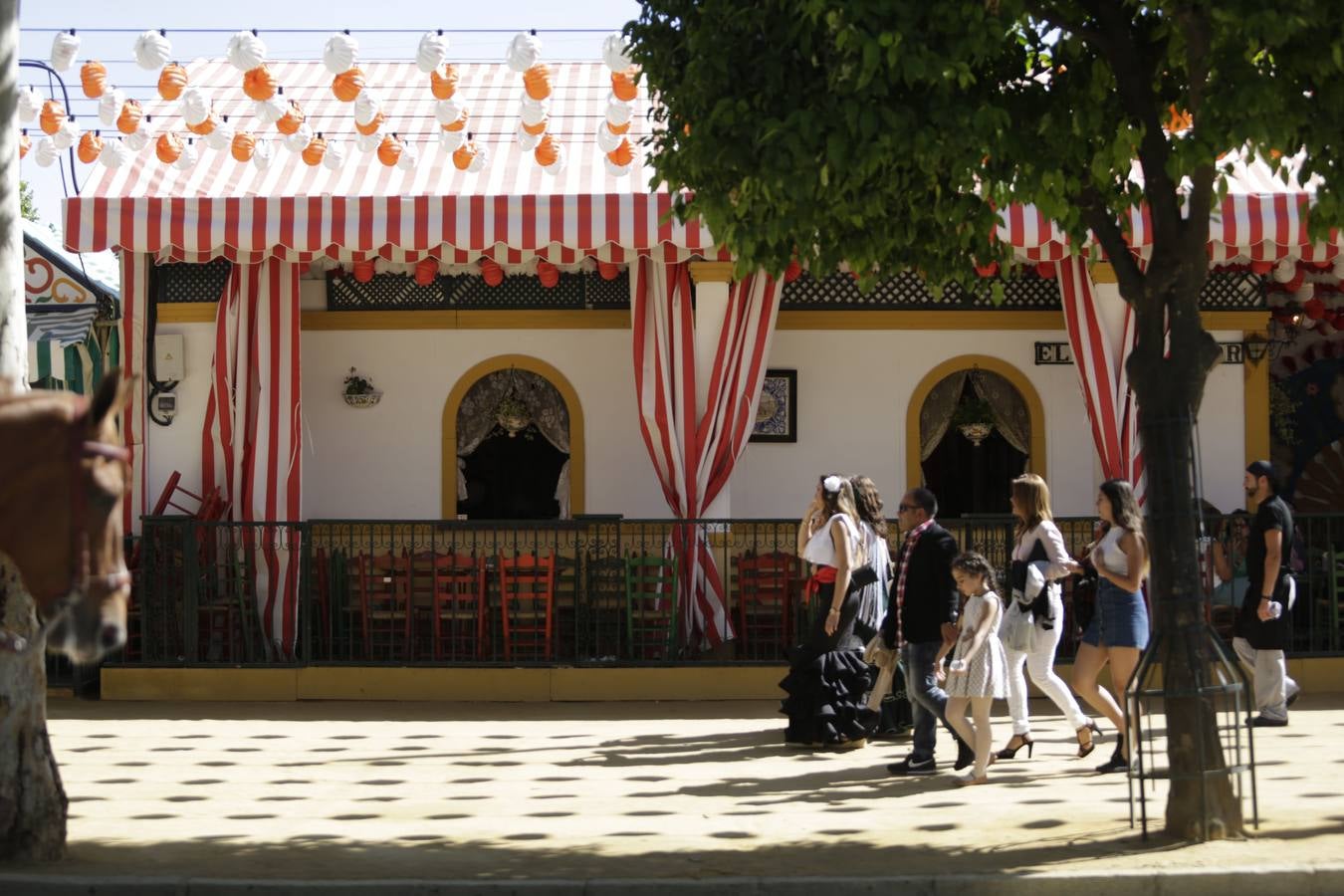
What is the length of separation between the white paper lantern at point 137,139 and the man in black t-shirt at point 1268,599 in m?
9.09

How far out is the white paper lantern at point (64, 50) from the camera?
13.7 metres

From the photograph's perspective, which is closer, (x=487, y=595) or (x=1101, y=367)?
(x=487, y=595)

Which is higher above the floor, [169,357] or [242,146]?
[242,146]

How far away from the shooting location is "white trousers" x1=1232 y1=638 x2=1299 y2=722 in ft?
34.3

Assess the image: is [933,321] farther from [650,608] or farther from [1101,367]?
[650,608]

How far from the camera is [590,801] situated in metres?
8.52

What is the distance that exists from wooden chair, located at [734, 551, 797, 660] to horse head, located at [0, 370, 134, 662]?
7640 millimetres

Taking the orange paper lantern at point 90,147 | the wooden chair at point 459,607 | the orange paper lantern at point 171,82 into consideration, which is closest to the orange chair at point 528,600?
the wooden chair at point 459,607

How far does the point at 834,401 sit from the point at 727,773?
20.2ft

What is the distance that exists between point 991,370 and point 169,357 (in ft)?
24.4

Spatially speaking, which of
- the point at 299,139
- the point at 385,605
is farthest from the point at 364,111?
the point at 385,605

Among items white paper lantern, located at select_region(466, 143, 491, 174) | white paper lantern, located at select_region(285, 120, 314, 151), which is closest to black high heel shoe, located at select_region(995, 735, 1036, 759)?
white paper lantern, located at select_region(466, 143, 491, 174)

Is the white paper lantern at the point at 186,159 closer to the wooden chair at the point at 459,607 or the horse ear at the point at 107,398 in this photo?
the wooden chair at the point at 459,607

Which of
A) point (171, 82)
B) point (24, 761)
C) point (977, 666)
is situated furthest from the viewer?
point (171, 82)
